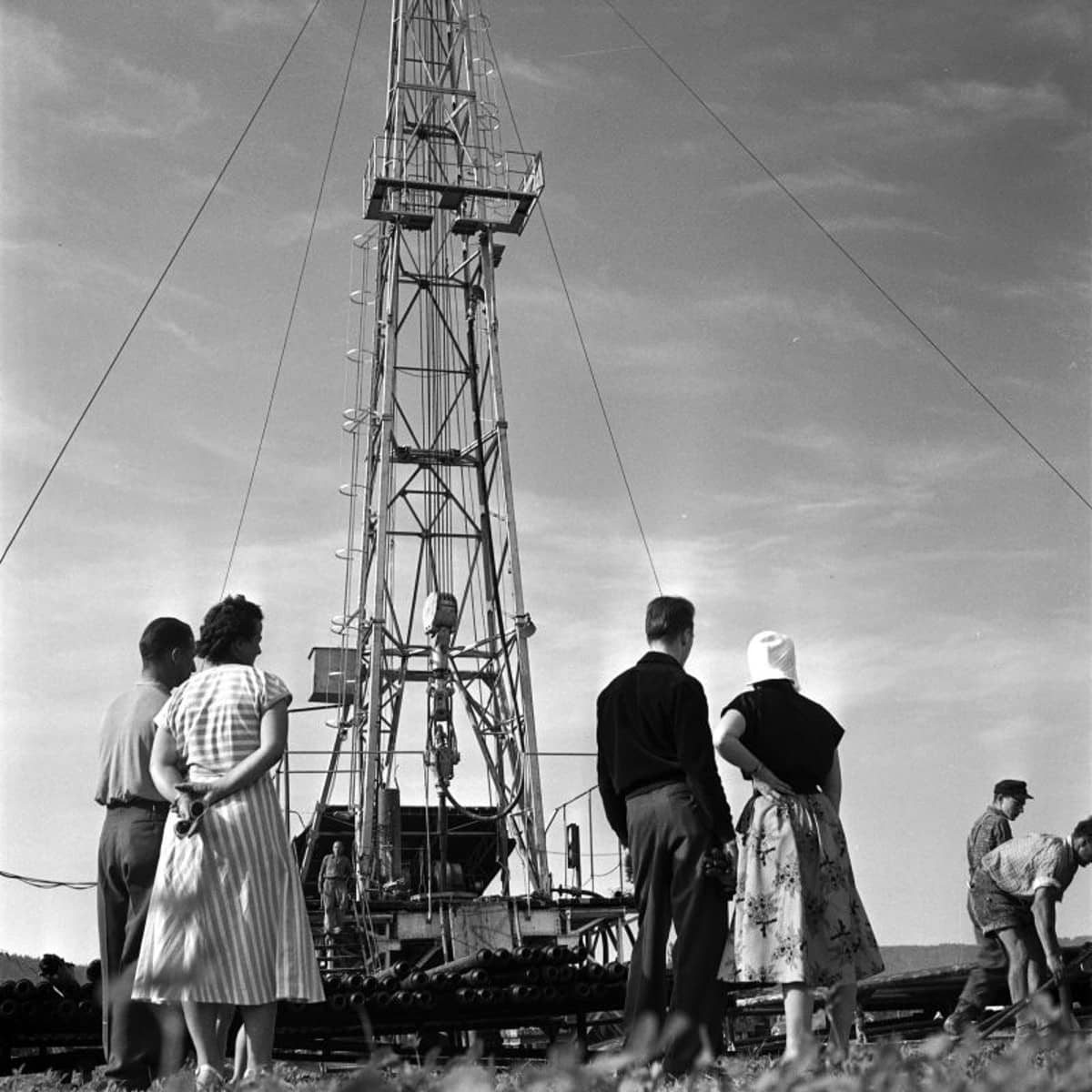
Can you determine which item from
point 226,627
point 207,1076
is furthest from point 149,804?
point 207,1076

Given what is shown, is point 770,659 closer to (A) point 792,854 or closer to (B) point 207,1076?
(A) point 792,854

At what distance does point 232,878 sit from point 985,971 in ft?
17.8

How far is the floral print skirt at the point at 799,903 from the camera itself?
541 centimetres

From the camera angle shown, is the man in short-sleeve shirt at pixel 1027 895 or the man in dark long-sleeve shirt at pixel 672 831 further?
the man in short-sleeve shirt at pixel 1027 895

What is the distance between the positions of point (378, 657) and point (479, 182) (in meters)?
6.46

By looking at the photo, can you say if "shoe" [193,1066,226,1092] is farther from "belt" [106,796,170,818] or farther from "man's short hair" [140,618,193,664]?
"man's short hair" [140,618,193,664]

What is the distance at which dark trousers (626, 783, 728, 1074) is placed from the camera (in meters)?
5.36

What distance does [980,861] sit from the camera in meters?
8.84

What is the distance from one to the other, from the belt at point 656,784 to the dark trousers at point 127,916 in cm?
167

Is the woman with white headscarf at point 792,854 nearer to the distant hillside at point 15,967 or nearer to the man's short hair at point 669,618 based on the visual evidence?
the man's short hair at point 669,618

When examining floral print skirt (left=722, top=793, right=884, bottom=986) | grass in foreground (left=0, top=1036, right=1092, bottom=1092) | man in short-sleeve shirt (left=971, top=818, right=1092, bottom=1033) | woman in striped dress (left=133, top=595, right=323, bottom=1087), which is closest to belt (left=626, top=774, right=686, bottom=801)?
floral print skirt (left=722, top=793, right=884, bottom=986)

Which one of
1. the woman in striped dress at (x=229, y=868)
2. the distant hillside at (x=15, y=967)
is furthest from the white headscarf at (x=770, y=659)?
the distant hillside at (x=15, y=967)

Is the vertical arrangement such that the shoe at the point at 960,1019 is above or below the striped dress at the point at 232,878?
below

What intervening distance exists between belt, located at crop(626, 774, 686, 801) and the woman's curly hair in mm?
1433
